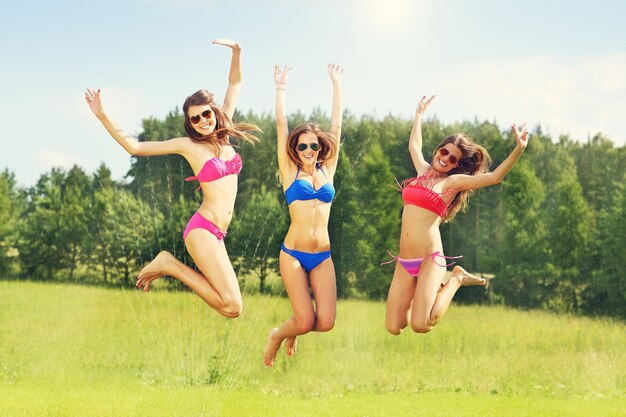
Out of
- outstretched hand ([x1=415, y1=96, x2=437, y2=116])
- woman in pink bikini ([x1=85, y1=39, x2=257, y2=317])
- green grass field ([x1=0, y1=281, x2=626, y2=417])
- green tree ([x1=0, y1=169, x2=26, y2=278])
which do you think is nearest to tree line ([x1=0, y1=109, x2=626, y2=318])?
green tree ([x1=0, y1=169, x2=26, y2=278])

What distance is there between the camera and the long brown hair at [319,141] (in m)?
8.81

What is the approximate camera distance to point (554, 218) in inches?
978

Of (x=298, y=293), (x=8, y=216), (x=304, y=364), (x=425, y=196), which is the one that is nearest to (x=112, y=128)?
(x=298, y=293)

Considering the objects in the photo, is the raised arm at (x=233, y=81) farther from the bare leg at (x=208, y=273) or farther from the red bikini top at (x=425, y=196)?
the red bikini top at (x=425, y=196)

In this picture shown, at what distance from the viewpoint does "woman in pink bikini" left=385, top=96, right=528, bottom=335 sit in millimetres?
9141

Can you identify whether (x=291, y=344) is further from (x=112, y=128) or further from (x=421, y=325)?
(x=112, y=128)

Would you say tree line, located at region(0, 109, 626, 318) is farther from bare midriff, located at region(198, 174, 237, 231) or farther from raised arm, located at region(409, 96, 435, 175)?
bare midriff, located at region(198, 174, 237, 231)

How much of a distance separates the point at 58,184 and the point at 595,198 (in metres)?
18.6

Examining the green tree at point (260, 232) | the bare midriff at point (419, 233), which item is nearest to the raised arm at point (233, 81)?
the bare midriff at point (419, 233)

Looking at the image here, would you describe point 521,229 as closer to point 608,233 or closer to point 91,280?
point 608,233

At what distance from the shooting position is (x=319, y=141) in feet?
29.3

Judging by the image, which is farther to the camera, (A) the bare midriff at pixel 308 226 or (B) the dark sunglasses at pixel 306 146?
(B) the dark sunglasses at pixel 306 146

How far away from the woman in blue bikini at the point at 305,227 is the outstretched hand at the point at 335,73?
601mm

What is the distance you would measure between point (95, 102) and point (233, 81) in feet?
5.37
